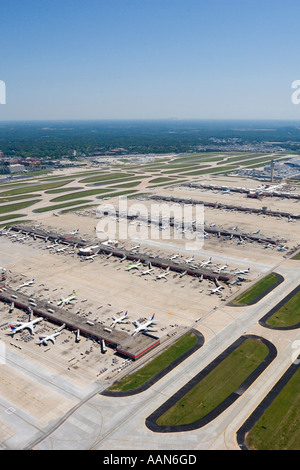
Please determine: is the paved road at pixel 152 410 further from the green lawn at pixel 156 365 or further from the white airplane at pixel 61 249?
the white airplane at pixel 61 249

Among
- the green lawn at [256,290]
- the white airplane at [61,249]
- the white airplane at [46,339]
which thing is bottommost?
the white airplane at [46,339]

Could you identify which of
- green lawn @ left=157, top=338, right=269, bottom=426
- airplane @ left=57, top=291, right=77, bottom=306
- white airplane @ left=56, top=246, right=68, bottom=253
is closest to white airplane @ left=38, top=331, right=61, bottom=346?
airplane @ left=57, top=291, right=77, bottom=306

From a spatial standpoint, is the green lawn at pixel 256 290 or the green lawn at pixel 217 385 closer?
the green lawn at pixel 217 385

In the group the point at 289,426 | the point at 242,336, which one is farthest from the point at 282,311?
the point at 289,426

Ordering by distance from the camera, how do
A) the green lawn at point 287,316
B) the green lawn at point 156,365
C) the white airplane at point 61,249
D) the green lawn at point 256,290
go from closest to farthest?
the green lawn at point 156,365 → the green lawn at point 287,316 → the green lawn at point 256,290 → the white airplane at point 61,249

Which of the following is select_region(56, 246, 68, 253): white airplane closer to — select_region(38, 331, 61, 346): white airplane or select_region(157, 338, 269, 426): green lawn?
select_region(38, 331, 61, 346): white airplane

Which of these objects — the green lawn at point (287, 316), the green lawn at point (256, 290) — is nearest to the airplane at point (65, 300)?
the green lawn at point (256, 290)
